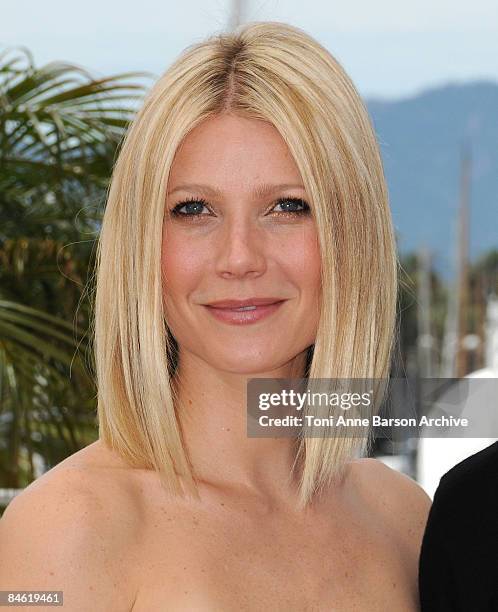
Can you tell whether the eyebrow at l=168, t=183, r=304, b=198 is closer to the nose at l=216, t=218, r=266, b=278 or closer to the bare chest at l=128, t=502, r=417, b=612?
the nose at l=216, t=218, r=266, b=278

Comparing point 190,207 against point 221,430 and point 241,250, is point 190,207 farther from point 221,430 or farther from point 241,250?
point 221,430

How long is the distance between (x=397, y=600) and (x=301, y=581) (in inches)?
6.2

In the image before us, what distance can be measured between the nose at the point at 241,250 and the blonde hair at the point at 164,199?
0.07 m

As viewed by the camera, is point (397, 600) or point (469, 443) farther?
point (469, 443)

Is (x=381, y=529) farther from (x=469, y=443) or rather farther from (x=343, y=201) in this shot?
(x=469, y=443)

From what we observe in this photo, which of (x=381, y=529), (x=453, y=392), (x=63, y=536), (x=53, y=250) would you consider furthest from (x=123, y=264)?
(x=53, y=250)

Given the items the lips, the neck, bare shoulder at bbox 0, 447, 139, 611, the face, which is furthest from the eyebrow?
bare shoulder at bbox 0, 447, 139, 611

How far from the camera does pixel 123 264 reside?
1304mm

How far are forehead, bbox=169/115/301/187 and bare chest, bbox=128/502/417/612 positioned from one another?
0.40 metres

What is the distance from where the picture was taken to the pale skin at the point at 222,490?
45.6 inches

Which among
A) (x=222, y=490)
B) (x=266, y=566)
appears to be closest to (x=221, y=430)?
(x=222, y=490)

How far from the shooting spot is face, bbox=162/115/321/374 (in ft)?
4.04

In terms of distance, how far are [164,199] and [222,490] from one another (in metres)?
0.37

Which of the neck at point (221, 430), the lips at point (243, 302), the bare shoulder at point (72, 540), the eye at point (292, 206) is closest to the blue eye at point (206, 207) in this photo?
the eye at point (292, 206)
